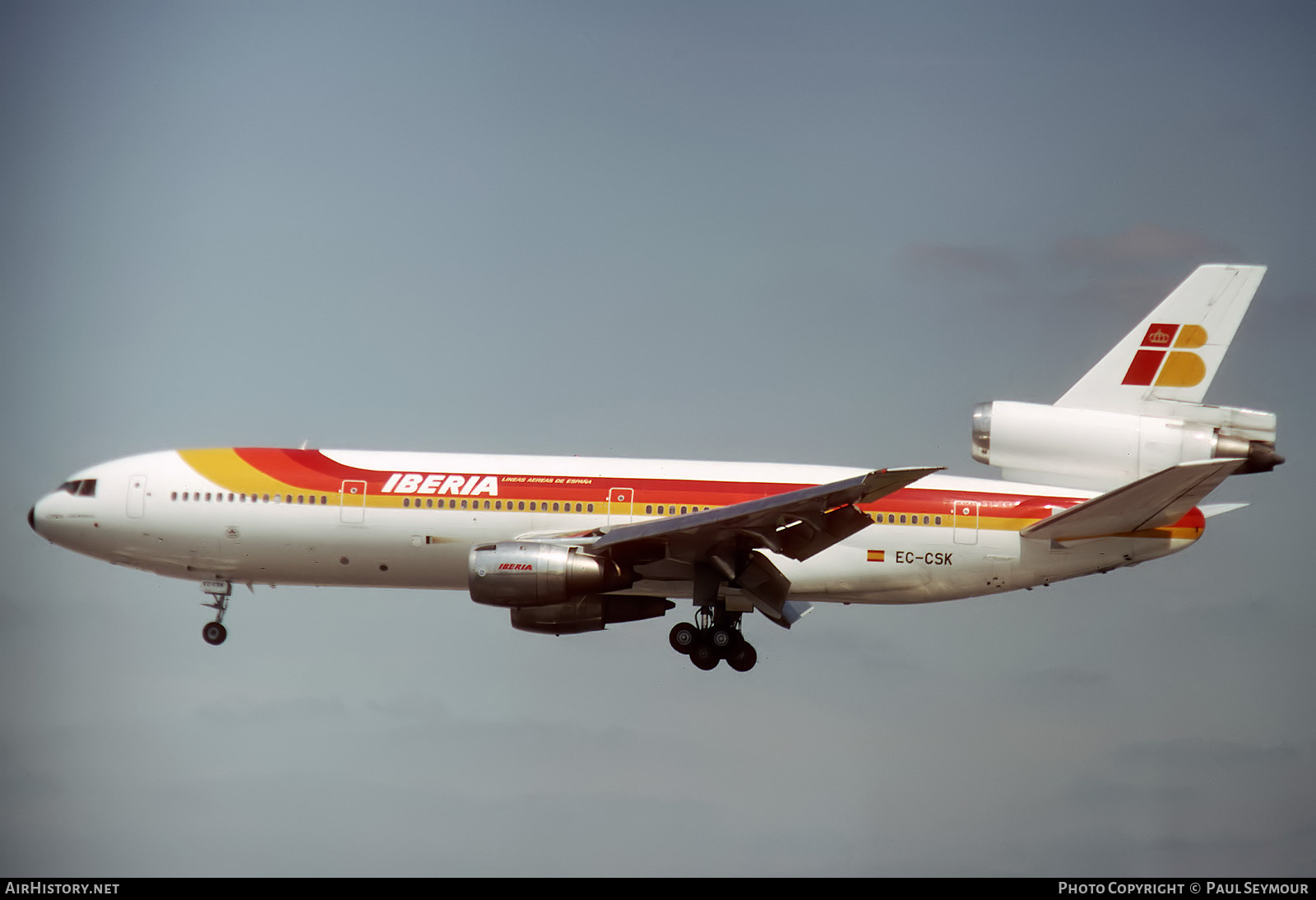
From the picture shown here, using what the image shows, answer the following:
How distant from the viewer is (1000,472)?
35562mm

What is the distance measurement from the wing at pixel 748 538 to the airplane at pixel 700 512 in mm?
75

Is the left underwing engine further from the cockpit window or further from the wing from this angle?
the cockpit window

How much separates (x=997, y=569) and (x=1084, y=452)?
3.36 metres

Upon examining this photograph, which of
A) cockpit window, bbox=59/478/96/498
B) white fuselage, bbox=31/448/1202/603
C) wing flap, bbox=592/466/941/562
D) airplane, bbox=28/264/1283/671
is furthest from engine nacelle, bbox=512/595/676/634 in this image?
cockpit window, bbox=59/478/96/498

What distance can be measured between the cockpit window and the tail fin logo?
2466 centimetres

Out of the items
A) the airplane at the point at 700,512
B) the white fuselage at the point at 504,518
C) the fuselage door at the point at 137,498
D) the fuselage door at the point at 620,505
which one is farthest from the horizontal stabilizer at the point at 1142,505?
the fuselage door at the point at 137,498

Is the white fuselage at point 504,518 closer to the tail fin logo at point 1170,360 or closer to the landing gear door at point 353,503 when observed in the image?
the landing gear door at point 353,503


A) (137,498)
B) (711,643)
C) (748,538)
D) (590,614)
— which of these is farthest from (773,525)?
(137,498)

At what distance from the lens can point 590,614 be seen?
3616 centimetres

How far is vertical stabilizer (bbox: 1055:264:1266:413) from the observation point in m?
36.4

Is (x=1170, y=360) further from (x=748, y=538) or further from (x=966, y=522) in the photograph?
(x=748, y=538)

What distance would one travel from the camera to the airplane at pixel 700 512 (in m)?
34.7

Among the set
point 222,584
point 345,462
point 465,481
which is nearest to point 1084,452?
point 465,481
